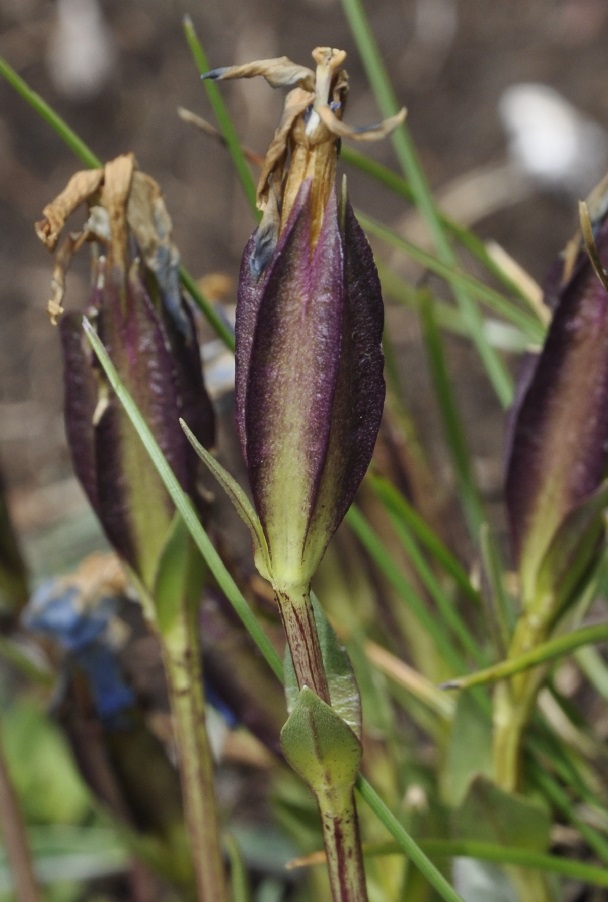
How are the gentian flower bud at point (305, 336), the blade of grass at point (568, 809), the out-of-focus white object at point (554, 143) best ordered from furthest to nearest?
the out-of-focus white object at point (554, 143) → the blade of grass at point (568, 809) → the gentian flower bud at point (305, 336)

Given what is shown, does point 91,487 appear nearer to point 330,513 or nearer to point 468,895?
point 330,513

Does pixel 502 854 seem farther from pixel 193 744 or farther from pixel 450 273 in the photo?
pixel 450 273

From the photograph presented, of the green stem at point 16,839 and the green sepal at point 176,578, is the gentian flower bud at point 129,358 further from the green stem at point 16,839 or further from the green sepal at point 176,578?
the green stem at point 16,839

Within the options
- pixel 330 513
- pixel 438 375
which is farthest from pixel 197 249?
pixel 330 513

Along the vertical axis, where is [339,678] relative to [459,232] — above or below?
below

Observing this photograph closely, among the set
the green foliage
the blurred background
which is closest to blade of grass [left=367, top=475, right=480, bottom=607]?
the green foliage

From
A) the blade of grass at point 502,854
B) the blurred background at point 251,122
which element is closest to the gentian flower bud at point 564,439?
the blade of grass at point 502,854

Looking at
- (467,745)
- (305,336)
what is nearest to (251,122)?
(467,745)
